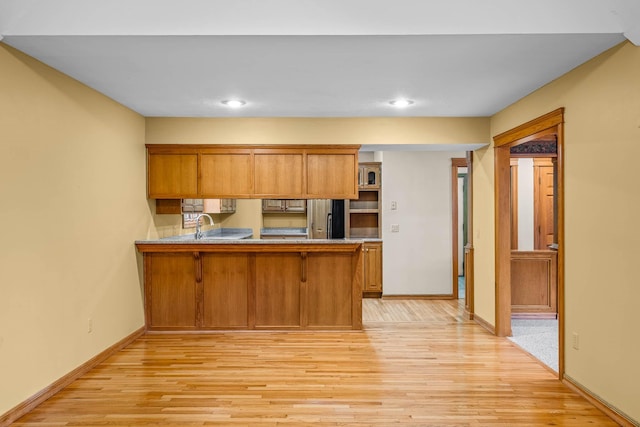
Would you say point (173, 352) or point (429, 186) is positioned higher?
point (429, 186)

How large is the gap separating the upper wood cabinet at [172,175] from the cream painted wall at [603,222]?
3603 mm

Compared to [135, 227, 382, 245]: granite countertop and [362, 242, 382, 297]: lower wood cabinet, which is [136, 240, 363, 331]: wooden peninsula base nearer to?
[135, 227, 382, 245]: granite countertop

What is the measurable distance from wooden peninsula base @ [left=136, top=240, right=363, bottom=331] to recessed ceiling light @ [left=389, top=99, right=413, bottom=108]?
Answer: 1576 mm

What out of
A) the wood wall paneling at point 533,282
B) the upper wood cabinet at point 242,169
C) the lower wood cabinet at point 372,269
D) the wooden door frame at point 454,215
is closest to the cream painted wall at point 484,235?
the wood wall paneling at point 533,282

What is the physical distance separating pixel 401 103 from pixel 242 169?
6.17 ft

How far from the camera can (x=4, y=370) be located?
2.53m

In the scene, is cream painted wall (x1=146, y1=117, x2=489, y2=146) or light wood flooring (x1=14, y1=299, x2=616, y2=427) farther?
cream painted wall (x1=146, y1=117, x2=489, y2=146)

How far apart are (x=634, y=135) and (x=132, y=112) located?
432cm

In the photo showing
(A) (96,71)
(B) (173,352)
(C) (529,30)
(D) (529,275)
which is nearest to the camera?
(C) (529,30)

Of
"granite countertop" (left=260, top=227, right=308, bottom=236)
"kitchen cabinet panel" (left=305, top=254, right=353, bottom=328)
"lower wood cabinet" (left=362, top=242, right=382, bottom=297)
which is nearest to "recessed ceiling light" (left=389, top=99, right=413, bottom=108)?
"kitchen cabinet panel" (left=305, top=254, right=353, bottom=328)

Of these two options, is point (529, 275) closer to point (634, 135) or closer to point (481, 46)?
point (634, 135)

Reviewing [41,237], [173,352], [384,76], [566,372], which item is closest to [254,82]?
[384,76]

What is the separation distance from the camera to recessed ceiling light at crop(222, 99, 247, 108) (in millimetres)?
3838

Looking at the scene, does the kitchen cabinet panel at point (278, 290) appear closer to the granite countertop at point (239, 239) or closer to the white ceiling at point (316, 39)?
the granite countertop at point (239, 239)
